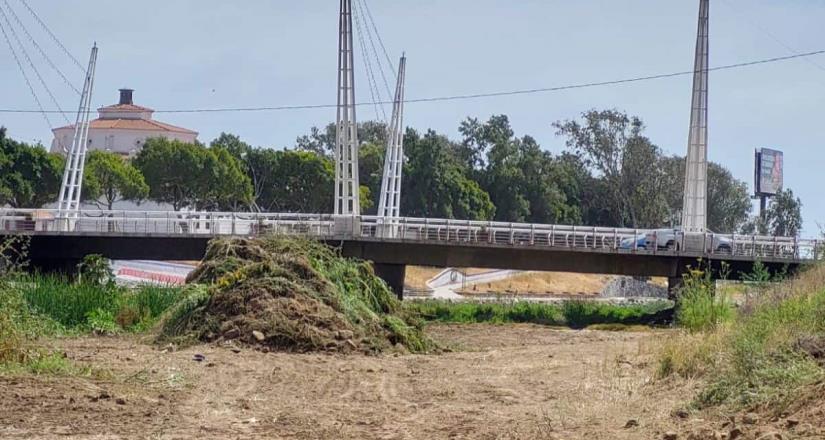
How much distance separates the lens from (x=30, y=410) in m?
14.6

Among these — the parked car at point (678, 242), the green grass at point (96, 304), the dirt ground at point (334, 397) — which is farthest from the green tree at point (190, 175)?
the dirt ground at point (334, 397)

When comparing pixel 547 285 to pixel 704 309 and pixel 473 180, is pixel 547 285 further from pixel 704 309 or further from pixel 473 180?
pixel 704 309

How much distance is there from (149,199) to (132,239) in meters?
40.7

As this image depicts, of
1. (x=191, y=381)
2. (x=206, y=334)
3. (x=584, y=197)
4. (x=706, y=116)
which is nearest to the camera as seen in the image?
(x=191, y=381)

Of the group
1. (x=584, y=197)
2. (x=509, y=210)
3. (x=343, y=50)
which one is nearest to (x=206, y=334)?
(x=343, y=50)

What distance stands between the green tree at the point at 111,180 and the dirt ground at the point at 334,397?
6348 centimetres

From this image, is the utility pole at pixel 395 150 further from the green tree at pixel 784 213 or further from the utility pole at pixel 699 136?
the green tree at pixel 784 213

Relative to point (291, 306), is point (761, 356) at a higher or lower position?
higher

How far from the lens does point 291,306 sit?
25.5 meters

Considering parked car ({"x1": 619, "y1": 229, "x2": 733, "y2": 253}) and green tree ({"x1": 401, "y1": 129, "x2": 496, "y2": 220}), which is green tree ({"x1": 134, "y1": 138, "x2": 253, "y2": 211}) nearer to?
green tree ({"x1": 401, "y1": 129, "x2": 496, "y2": 220})

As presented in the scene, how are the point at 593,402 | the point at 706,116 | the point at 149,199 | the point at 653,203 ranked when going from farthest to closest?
the point at 653,203, the point at 149,199, the point at 706,116, the point at 593,402

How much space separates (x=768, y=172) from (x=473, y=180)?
915 inches

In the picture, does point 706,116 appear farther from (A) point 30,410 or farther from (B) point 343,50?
(A) point 30,410

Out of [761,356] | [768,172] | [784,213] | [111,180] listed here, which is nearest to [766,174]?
[768,172]
